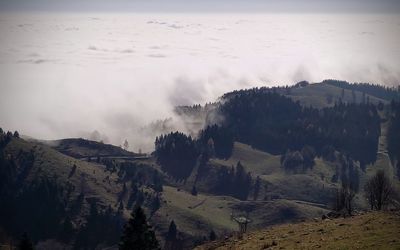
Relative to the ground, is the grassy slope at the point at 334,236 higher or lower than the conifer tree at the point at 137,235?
higher

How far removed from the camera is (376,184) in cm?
13050

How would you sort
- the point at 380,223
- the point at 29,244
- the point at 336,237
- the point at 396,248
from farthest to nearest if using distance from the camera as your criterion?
the point at 29,244, the point at 380,223, the point at 336,237, the point at 396,248

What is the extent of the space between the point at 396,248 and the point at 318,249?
9.72 meters

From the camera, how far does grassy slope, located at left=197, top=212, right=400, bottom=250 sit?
5803cm

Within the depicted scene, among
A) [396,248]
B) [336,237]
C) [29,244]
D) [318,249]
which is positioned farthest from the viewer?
[29,244]

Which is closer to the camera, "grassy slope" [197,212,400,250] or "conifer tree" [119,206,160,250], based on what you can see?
"grassy slope" [197,212,400,250]

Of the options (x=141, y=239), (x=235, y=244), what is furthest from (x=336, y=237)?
(x=141, y=239)

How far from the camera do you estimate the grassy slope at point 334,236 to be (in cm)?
5803

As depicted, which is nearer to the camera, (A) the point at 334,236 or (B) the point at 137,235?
(A) the point at 334,236

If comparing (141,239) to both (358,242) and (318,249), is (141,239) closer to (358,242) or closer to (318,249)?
(318,249)

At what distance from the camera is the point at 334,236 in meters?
64.4

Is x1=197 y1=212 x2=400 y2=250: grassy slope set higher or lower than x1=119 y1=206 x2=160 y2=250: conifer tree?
higher

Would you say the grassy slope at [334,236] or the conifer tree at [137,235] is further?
the conifer tree at [137,235]

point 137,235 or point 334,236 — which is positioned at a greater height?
→ point 334,236
